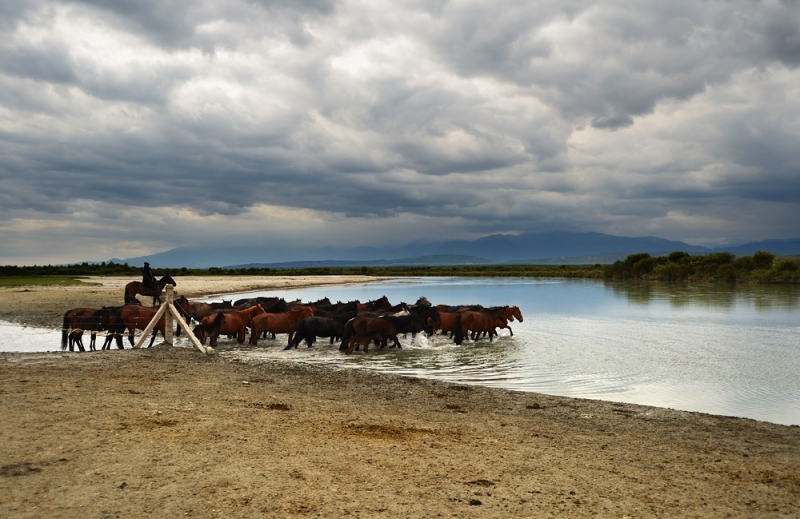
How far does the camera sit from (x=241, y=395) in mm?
9250

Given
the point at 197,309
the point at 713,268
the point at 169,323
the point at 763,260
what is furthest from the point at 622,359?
the point at 713,268

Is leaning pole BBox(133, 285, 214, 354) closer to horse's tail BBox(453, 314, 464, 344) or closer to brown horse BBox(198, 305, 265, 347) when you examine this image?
brown horse BBox(198, 305, 265, 347)

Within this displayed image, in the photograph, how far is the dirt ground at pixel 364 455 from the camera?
15.4ft

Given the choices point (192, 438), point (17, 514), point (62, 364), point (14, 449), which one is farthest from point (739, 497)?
point (62, 364)

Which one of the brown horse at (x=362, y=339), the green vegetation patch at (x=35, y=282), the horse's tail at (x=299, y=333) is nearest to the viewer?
the brown horse at (x=362, y=339)

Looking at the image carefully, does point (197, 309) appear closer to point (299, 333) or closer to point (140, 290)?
point (140, 290)

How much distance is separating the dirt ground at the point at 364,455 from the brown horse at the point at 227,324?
696cm

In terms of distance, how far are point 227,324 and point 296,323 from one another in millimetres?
2195

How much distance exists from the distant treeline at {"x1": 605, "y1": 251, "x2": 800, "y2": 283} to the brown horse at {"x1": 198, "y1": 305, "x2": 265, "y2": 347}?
61108 mm

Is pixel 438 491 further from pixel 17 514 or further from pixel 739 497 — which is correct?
pixel 17 514

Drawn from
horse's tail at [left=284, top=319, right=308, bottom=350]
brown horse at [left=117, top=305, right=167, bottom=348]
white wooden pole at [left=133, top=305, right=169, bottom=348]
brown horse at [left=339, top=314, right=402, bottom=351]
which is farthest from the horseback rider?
brown horse at [left=339, top=314, right=402, bottom=351]

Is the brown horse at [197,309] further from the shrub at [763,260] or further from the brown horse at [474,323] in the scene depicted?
the shrub at [763,260]

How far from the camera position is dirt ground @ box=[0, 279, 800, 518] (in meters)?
4.69

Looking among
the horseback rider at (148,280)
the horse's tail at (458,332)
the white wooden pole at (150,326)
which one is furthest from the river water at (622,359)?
the horseback rider at (148,280)
